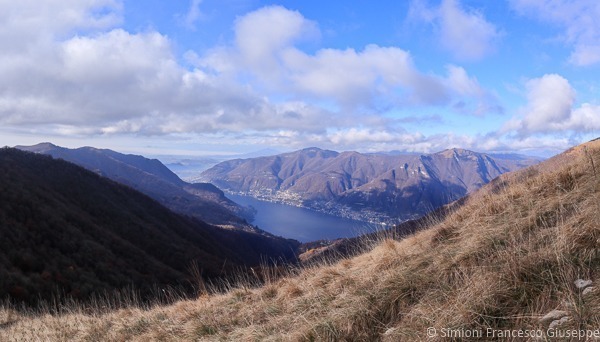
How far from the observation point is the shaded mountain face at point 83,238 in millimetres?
25438

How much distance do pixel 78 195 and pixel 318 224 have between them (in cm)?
12135

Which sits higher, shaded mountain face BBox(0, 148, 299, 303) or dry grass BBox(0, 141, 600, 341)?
dry grass BBox(0, 141, 600, 341)

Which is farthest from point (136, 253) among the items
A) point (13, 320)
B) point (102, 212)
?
point (13, 320)

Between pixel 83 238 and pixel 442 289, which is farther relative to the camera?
pixel 83 238

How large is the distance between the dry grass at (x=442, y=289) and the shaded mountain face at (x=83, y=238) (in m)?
2.38

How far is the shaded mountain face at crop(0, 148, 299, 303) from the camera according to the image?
83.5 ft

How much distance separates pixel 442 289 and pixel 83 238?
43.9m

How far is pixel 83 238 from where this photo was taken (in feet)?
125

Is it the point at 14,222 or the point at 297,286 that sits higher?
the point at 297,286

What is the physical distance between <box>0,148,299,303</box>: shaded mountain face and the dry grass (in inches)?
93.8

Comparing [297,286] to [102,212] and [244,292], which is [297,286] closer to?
[244,292]

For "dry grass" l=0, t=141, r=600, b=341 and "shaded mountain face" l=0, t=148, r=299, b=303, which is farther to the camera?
"shaded mountain face" l=0, t=148, r=299, b=303

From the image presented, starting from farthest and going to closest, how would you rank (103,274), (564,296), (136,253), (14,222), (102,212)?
(102,212), (136,253), (14,222), (103,274), (564,296)

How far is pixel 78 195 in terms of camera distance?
199ft
